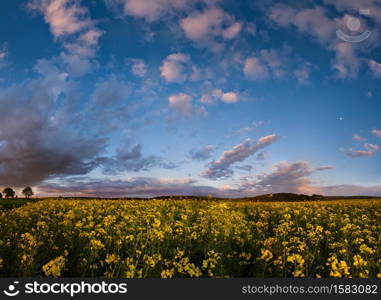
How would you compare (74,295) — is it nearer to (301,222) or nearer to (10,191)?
(301,222)

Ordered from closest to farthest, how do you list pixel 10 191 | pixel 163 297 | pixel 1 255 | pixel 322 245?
pixel 163 297
pixel 1 255
pixel 322 245
pixel 10 191

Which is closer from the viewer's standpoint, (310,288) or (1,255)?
(310,288)

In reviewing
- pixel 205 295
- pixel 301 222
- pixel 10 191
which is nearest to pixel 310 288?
pixel 205 295

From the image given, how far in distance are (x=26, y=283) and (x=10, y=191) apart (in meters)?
85.4

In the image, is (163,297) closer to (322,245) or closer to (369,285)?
(369,285)

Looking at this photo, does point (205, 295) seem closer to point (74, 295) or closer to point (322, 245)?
point (74, 295)

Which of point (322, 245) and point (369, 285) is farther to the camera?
point (322, 245)

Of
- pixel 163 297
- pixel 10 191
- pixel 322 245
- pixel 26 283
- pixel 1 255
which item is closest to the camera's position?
pixel 163 297

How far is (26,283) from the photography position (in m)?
4.79

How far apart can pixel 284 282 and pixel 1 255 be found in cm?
701

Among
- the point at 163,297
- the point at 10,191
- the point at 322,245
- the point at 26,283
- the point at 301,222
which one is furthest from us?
the point at 10,191

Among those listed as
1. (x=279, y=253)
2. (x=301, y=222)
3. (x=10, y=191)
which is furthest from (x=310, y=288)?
(x=10, y=191)

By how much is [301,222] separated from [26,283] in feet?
36.7

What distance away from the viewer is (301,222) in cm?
1267
